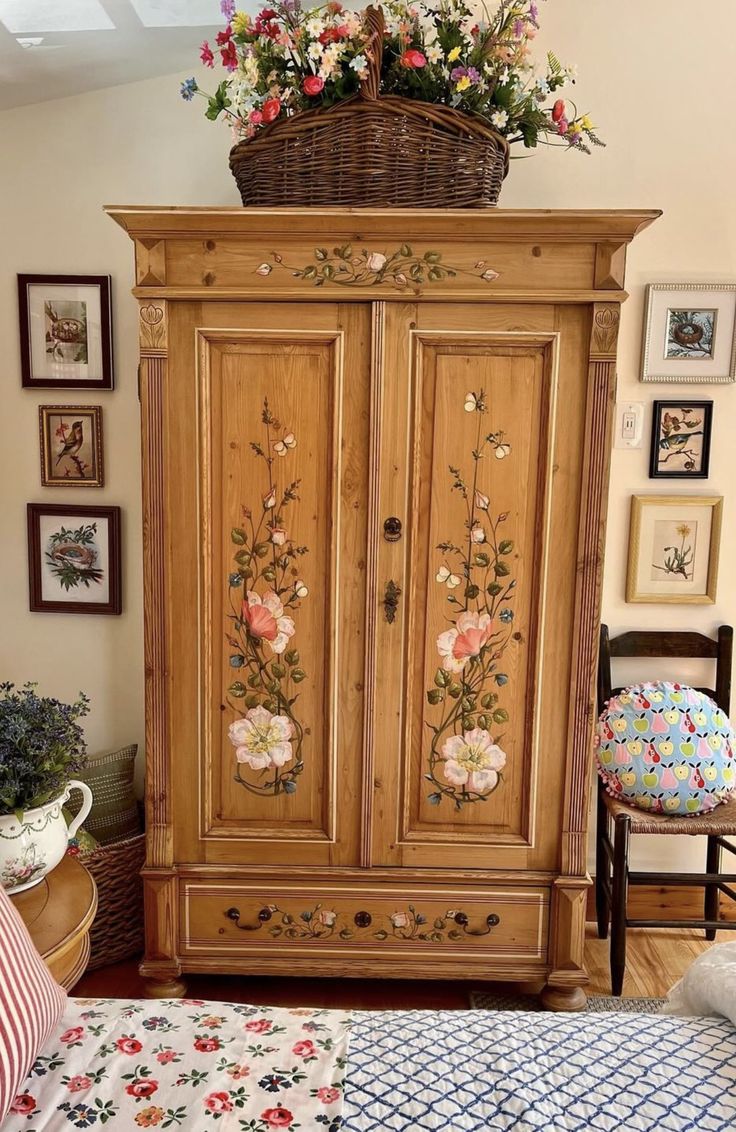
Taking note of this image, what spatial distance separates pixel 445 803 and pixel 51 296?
6.21ft

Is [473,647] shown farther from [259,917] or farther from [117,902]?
[117,902]

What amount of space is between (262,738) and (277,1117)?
1140 millimetres

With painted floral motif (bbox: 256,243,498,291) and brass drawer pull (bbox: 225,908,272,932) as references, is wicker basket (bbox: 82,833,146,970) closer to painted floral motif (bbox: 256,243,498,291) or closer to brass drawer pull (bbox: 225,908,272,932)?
brass drawer pull (bbox: 225,908,272,932)

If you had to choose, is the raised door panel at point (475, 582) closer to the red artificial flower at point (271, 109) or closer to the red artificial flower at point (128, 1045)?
the red artificial flower at point (271, 109)

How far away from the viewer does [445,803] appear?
217 centimetres

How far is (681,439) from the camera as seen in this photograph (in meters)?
2.59

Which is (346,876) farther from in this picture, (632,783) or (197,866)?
(632,783)

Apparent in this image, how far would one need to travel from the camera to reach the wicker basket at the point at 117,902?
2369 millimetres

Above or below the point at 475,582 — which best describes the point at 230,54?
above

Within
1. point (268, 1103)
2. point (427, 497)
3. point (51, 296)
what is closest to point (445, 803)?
point (427, 497)

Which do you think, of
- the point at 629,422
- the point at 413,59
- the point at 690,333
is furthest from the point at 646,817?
the point at 413,59

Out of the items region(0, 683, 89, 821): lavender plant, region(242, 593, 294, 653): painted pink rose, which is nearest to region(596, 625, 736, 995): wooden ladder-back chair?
region(242, 593, 294, 653): painted pink rose

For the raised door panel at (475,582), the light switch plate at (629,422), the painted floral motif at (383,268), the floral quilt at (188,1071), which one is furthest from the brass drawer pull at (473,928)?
the painted floral motif at (383,268)

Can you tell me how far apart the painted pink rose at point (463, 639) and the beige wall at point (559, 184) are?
722mm
